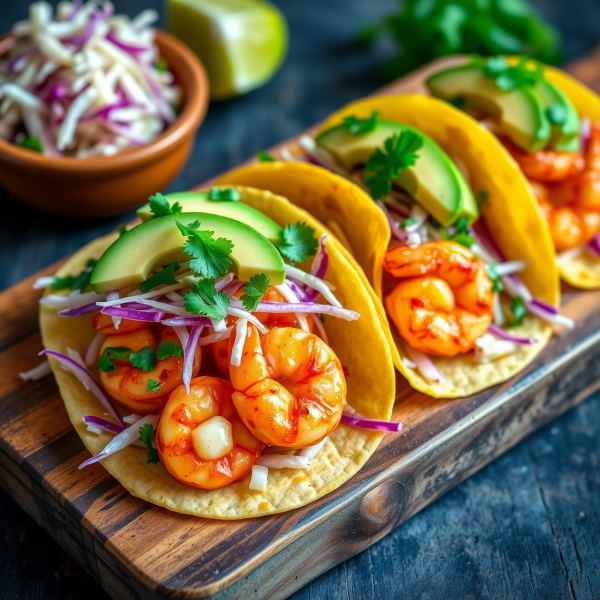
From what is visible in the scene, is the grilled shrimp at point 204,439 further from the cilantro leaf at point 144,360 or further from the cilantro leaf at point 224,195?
the cilantro leaf at point 224,195

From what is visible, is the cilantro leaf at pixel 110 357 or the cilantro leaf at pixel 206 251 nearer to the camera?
the cilantro leaf at pixel 206 251

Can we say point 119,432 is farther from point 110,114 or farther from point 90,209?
point 110,114

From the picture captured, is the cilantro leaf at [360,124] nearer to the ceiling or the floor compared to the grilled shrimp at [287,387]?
nearer to the ceiling

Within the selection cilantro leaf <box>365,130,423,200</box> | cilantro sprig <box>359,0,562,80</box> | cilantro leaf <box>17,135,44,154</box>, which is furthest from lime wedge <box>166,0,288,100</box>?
cilantro leaf <box>365,130,423,200</box>

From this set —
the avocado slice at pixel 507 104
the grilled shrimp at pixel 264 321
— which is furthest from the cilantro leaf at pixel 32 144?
the avocado slice at pixel 507 104

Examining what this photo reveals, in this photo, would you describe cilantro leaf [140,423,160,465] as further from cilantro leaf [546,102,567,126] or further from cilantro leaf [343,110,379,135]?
cilantro leaf [546,102,567,126]

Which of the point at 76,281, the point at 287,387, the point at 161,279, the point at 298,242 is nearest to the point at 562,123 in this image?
the point at 298,242
